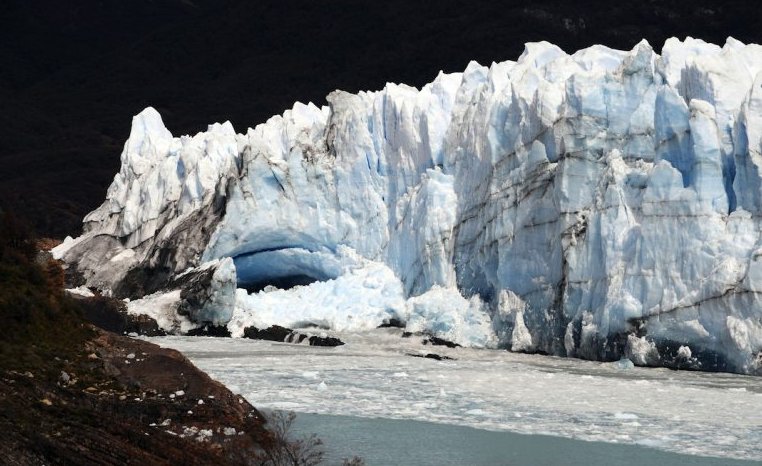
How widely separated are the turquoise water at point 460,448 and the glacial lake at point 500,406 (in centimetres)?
2

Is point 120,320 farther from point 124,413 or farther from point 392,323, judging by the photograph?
point 124,413

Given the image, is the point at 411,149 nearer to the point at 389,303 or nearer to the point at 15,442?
the point at 389,303

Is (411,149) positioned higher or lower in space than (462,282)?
higher

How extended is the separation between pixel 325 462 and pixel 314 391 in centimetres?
599

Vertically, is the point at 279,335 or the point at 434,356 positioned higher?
the point at 279,335

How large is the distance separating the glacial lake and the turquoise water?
2 centimetres

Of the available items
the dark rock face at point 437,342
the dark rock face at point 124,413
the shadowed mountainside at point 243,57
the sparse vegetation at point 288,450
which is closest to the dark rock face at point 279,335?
the dark rock face at point 437,342

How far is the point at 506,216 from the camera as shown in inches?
1167

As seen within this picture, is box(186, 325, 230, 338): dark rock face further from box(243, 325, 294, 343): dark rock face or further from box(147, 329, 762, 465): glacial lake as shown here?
box(147, 329, 762, 465): glacial lake

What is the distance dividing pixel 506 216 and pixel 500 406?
9.30 metres

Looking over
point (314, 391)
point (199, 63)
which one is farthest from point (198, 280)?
point (199, 63)

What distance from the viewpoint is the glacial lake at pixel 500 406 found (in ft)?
57.3

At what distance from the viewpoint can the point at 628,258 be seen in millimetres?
26469

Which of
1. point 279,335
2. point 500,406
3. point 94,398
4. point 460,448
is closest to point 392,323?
point 279,335
